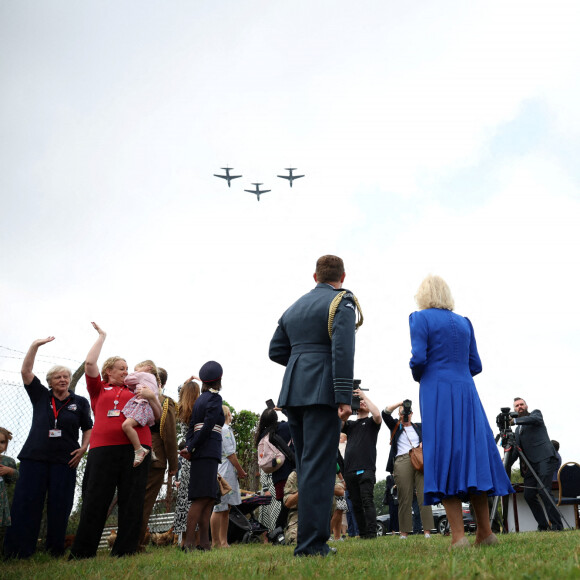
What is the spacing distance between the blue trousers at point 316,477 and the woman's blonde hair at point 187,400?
304 cm

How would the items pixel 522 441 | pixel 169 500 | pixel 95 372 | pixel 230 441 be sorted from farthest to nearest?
1. pixel 169 500
2. pixel 522 441
3. pixel 230 441
4. pixel 95 372

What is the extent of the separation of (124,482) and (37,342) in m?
1.49

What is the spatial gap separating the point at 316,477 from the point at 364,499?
15.8 feet

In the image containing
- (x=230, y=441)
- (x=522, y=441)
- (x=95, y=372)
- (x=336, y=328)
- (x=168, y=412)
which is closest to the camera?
(x=336, y=328)

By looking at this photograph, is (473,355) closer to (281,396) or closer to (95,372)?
(281,396)

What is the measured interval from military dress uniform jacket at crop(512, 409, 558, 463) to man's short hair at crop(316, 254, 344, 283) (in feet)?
18.0

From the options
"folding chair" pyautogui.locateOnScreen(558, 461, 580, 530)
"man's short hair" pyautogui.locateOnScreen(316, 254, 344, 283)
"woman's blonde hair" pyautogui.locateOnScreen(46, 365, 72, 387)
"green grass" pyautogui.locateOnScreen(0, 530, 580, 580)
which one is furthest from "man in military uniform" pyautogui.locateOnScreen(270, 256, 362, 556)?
"folding chair" pyautogui.locateOnScreen(558, 461, 580, 530)

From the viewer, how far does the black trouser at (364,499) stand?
8.66m

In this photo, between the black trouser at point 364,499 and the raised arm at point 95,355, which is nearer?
the raised arm at point 95,355

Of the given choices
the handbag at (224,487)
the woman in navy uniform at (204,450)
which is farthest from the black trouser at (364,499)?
the woman in navy uniform at (204,450)

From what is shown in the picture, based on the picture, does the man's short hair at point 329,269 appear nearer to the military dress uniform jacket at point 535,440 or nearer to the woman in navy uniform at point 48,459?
the woman in navy uniform at point 48,459

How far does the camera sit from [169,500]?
11.6m

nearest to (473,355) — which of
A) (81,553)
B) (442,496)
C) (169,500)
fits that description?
(442,496)

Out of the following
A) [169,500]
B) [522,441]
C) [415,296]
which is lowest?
[169,500]
